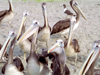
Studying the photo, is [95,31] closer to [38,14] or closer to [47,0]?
[38,14]

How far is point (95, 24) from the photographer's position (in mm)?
7125

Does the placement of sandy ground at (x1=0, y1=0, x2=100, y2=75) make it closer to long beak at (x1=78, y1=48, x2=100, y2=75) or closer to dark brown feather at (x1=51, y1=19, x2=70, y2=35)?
dark brown feather at (x1=51, y1=19, x2=70, y2=35)

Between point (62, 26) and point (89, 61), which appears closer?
→ point (89, 61)

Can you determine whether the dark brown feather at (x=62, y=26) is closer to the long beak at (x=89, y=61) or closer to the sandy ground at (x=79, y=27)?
the sandy ground at (x=79, y=27)

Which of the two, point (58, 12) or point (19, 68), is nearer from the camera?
point (19, 68)

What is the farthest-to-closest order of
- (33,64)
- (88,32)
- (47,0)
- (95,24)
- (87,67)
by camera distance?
(47,0), (95,24), (88,32), (33,64), (87,67)

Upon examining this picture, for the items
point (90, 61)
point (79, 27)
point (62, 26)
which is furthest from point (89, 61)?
point (79, 27)

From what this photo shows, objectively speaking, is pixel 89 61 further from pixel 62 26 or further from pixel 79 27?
pixel 79 27

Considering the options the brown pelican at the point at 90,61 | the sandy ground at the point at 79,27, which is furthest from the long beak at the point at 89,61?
the sandy ground at the point at 79,27

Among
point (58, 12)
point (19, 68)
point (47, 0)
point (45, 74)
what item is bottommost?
point (45, 74)

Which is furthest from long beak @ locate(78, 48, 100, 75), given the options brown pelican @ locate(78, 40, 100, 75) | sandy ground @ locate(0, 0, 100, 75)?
sandy ground @ locate(0, 0, 100, 75)

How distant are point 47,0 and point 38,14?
376cm

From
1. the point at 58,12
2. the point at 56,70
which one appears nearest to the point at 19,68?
the point at 56,70

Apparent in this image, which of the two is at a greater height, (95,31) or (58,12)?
(58,12)
